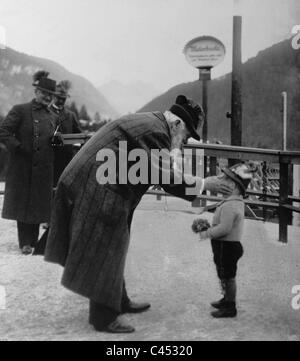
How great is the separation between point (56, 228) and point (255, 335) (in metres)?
1.17

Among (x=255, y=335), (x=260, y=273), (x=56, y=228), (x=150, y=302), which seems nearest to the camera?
(x=255, y=335)

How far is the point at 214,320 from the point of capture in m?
3.17

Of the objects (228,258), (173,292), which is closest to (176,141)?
(228,258)

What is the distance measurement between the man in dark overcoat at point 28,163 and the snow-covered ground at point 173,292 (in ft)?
1.10

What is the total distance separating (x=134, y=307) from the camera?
134 inches

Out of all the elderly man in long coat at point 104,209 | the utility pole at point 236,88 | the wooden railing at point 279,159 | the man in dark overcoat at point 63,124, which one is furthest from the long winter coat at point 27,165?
the utility pole at point 236,88

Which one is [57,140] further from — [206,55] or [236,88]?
[236,88]

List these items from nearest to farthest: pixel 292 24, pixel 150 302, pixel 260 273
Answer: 1. pixel 292 24
2. pixel 150 302
3. pixel 260 273

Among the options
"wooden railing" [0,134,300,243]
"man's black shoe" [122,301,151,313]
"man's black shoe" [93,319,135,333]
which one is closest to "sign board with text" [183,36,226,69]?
"wooden railing" [0,134,300,243]

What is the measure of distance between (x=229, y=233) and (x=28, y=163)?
248 centimetres

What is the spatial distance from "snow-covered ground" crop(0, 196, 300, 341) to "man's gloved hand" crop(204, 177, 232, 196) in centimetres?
72
